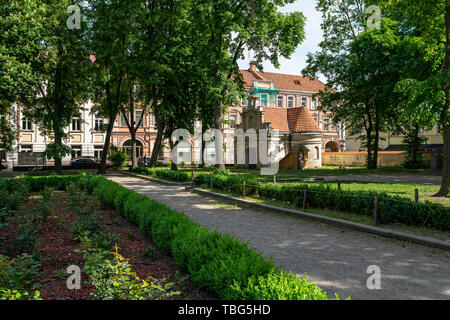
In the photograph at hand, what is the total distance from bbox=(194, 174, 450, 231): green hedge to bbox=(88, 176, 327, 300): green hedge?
549 centimetres

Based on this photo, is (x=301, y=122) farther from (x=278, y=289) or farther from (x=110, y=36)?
(x=278, y=289)

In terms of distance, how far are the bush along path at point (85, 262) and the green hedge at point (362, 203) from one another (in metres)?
6.36

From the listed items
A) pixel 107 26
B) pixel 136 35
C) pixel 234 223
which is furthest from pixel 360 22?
pixel 234 223

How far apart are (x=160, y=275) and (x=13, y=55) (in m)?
21.4

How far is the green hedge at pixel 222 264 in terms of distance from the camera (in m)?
3.35

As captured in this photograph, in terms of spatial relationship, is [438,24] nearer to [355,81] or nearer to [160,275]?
[355,81]

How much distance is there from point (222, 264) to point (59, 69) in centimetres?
2740

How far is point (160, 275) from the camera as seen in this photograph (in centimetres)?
505

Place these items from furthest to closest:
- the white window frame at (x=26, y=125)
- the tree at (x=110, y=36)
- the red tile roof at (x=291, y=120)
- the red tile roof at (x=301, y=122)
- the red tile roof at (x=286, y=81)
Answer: the red tile roof at (x=286, y=81) < the white window frame at (x=26, y=125) < the red tile roof at (x=291, y=120) < the red tile roof at (x=301, y=122) < the tree at (x=110, y=36)

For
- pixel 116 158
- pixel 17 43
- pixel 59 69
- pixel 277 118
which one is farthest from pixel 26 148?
pixel 277 118

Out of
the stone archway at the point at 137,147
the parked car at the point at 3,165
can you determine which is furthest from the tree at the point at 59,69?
the stone archway at the point at 137,147

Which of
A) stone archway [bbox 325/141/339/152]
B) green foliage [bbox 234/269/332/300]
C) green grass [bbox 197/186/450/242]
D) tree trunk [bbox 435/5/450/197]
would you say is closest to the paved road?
green grass [bbox 197/186/450/242]

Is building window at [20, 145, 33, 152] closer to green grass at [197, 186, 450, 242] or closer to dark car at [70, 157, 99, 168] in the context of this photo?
dark car at [70, 157, 99, 168]

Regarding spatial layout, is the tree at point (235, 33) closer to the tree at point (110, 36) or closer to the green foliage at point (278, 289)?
the tree at point (110, 36)
